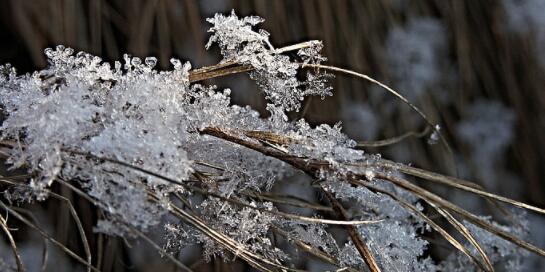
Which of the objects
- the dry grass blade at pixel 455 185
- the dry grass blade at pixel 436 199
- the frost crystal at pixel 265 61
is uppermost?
the frost crystal at pixel 265 61

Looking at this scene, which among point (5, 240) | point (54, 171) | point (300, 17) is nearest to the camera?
point (54, 171)

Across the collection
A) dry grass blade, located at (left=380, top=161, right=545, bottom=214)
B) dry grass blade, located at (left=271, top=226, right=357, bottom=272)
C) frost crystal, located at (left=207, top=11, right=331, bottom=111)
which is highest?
frost crystal, located at (left=207, top=11, right=331, bottom=111)

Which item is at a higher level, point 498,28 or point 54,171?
point 498,28

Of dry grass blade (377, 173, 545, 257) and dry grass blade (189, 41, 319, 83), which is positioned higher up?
dry grass blade (189, 41, 319, 83)

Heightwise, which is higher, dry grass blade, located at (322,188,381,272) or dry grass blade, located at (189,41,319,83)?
dry grass blade, located at (189,41,319,83)

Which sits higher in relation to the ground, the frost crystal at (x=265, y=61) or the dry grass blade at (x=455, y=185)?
the frost crystal at (x=265, y=61)

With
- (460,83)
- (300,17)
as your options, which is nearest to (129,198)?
(300,17)

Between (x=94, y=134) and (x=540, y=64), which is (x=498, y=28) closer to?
(x=540, y=64)

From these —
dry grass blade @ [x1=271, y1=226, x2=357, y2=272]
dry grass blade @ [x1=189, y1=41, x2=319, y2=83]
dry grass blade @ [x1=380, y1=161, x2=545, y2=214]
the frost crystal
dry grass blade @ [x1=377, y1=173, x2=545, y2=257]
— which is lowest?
dry grass blade @ [x1=271, y1=226, x2=357, y2=272]
